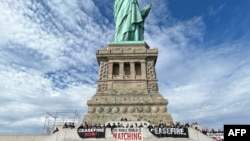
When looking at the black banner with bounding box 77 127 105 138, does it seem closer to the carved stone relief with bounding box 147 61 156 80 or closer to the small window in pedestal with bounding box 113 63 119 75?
the carved stone relief with bounding box 147 61 156 80

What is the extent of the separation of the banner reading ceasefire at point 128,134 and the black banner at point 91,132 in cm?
103

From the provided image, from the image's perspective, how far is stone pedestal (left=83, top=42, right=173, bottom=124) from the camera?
35812mm

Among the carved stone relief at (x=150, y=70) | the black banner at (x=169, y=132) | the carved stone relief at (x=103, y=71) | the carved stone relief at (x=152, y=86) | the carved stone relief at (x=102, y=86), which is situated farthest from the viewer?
the carved stone relief at (x=103, y=71)

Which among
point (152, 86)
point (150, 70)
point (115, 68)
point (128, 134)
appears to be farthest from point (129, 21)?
point (128, 134)

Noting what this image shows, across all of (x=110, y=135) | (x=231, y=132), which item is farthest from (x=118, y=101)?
(x=231, y=132)

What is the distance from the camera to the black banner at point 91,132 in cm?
2533

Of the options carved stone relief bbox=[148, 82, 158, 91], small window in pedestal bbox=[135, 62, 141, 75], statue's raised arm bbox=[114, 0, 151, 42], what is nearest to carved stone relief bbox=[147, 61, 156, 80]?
carved stone relief bbox=[148, 82, 158, 91]

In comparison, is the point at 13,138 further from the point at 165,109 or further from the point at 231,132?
the point at 231,132

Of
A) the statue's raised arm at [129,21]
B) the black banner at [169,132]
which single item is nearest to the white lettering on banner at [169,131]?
the black banner at [169,132]

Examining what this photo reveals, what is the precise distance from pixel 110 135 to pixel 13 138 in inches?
409

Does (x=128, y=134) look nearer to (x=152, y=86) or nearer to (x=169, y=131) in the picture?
(x=169, y=131)

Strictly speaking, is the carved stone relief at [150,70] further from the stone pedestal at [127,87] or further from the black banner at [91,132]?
the black banner at [91,132]

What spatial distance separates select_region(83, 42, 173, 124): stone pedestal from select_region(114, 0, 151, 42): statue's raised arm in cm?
319

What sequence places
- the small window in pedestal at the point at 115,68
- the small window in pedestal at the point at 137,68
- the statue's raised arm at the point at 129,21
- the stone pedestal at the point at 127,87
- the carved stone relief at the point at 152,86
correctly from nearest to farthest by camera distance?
the stone pedestal at the point at 127,87, the carved stone relief at the point at 152,86, the small window in pedestal at the point at 137,68, the small window in pedestal at the point at 115,68, the statue's raised arm at the point at 129,21
